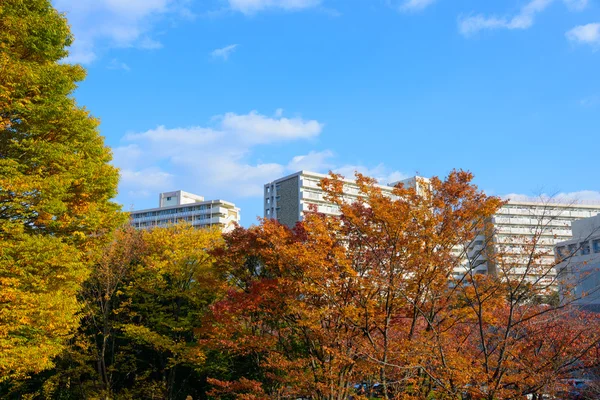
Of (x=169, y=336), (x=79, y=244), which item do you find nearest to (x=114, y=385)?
(x=169, y=336)

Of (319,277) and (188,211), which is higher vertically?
(188,211)

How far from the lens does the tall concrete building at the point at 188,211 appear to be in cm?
9125

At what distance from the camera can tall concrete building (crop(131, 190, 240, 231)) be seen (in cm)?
9125

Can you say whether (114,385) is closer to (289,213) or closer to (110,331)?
(110,331)

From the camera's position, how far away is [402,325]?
1336cm

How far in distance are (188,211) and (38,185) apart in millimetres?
82114

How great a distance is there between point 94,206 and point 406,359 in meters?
10.7

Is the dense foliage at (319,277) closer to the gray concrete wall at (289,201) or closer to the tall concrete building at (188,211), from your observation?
the gray concrete wall at (289,201)

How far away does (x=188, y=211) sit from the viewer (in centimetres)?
9331

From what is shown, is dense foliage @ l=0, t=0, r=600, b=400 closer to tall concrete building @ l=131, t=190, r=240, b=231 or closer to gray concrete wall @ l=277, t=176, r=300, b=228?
gray concrete wall @ l=277, t=176, r=300, b=228

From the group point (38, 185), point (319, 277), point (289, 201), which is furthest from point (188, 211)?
point (319, 277)

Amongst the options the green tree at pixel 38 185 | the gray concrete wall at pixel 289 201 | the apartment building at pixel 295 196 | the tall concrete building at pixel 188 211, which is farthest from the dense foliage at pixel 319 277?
the tall concrete building at pixel 188 211

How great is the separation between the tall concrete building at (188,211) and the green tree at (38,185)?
242 feet

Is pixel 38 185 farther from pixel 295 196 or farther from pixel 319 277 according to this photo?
pixel 295 196
